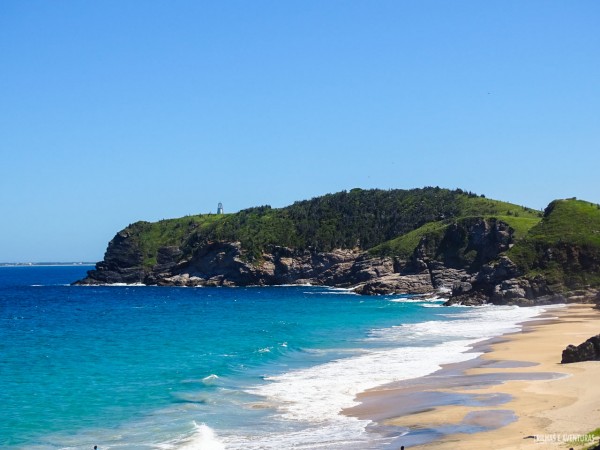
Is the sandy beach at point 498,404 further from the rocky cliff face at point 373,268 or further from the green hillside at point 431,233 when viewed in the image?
the green hillside at point 431,233

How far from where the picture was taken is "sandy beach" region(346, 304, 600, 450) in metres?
21.3

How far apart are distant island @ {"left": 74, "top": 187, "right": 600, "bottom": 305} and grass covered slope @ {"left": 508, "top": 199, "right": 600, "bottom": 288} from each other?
122 millimetres

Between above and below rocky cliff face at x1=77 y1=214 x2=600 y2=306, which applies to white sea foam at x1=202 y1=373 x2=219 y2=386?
below

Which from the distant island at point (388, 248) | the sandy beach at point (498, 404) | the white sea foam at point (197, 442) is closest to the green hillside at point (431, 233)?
the distant island at point (388, 248)

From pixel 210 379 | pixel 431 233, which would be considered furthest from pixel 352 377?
pixel 431 233

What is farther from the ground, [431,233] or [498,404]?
[431,233]

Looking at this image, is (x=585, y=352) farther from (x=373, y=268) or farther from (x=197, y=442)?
(x=373, y=268)

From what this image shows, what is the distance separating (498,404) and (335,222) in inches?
4895

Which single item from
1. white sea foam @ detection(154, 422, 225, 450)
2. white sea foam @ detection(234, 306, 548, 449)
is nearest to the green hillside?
white sea foam @ detection(234, 306, 548, 449)

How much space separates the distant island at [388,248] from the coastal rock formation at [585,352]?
44300mm

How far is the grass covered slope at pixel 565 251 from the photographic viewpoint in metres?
82.9

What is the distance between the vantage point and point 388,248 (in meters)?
127

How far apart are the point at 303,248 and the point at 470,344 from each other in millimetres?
94765

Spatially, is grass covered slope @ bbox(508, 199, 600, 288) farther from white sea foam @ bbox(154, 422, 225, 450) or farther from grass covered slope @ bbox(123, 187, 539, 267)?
white sea foam @ bbox(154, 422, 225, 450)
